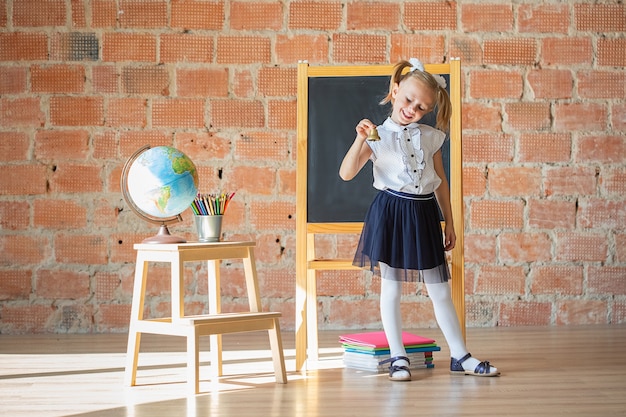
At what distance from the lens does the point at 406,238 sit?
10.1 ft

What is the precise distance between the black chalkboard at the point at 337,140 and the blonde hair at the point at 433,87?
0.18 metres

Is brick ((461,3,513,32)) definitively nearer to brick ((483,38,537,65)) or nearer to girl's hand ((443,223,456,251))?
brick ((483,38,537,65))

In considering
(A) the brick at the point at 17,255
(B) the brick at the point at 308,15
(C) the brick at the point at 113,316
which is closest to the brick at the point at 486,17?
(B) the brick at the point at 308,15

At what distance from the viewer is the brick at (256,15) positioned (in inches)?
175

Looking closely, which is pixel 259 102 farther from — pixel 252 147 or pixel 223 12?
pixel 223 12

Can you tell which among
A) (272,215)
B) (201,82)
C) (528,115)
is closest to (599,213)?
(528,115)

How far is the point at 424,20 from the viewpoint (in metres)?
4.47

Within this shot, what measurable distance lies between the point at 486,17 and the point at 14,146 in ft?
8.39

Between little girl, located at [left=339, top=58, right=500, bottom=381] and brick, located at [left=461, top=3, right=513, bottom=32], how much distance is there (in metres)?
1.46

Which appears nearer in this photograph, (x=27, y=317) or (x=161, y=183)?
(x=161, y=183)

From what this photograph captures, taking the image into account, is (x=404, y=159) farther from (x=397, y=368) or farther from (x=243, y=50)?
(x=243, y=50)

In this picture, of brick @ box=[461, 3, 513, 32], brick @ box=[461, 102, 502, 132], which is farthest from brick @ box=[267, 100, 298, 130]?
brick @ box=[461, 3, 513, 32]

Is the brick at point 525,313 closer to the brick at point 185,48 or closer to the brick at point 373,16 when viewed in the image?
the brick at point 373,16

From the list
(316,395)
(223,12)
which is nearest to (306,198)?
(316,395)
